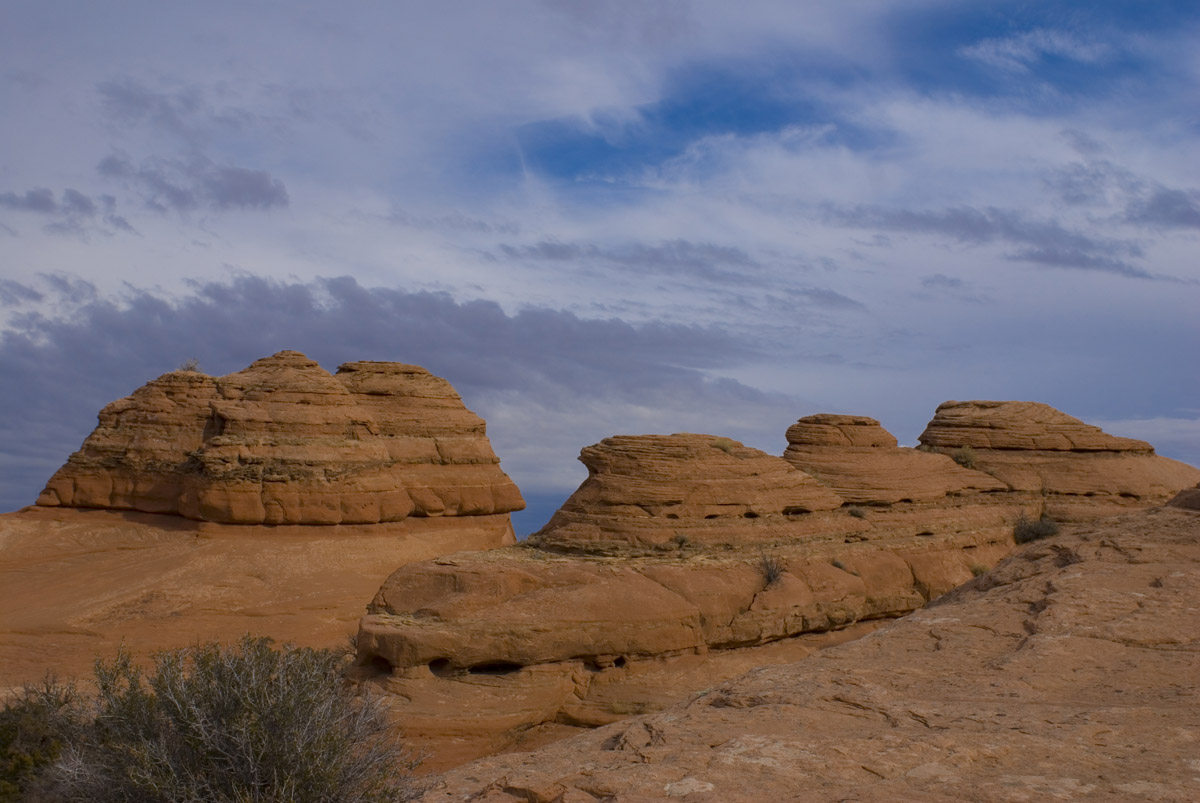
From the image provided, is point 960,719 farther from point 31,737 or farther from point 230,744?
point 31,737

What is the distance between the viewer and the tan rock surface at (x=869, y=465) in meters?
20.4

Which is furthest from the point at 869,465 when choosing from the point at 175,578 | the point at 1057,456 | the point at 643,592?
the point at 175,578

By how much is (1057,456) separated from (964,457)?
2.37 metres

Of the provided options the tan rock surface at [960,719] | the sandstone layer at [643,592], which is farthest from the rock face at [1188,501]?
the sandstone layer at [643,592]

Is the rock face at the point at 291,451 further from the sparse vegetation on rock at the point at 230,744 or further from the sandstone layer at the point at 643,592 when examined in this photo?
the sparse vegetation on rock at the point at 230,744

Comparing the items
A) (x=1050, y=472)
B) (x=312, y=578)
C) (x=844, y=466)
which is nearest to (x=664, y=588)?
(x=844, y=466)

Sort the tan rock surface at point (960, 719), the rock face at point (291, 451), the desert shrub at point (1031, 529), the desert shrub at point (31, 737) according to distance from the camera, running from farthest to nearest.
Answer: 1. the rock face at point (291, 451)
2. the desert shrub at point (1031, 529)
3. the desert shrub at point (31, 737)
4. the tan rock surface at point (960, 719)

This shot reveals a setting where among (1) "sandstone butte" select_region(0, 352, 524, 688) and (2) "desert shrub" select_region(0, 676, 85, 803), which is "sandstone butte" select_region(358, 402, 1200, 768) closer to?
(2) "desert shrub" select_region(0, 676, 85, 803)

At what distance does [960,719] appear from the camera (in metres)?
4.79

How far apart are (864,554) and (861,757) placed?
14231 mm

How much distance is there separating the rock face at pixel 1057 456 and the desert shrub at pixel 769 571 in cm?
987

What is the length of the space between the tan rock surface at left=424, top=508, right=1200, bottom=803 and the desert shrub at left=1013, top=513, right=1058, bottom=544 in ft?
46.9

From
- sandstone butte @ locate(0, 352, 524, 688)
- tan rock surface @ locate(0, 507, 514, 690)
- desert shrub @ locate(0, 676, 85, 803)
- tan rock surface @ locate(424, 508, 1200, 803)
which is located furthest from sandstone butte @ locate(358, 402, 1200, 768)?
sandstone butte @ locate(0, 352, 524, 688)

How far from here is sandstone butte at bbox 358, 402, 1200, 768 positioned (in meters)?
12.8
